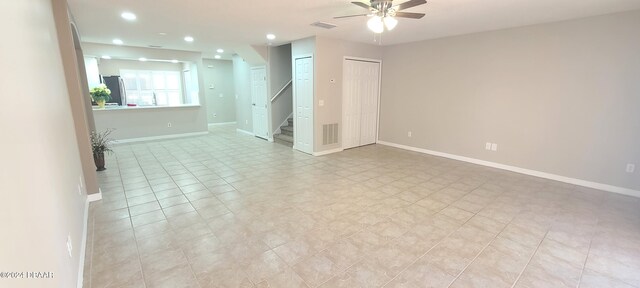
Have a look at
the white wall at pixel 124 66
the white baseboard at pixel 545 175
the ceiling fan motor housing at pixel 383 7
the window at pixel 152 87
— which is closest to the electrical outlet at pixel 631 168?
the white baseboard at pixel 545 175

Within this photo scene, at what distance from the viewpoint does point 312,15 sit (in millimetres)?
3795

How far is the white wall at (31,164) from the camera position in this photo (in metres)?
1.06

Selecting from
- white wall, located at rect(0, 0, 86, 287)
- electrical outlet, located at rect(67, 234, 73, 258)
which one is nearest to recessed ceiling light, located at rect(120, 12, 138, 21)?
white wall, located at rect(0, 0, 86, 287)

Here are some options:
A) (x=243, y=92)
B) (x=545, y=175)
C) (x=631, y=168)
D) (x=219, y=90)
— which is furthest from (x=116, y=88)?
(x=631, y=168)

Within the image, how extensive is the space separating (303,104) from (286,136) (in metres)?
1.41

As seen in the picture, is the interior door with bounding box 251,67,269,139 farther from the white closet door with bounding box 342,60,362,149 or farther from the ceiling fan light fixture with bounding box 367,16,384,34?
the ceiling fan light fixture with bounding box 367,16,384,34

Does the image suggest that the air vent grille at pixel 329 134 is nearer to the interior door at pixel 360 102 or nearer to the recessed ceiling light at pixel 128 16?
the interior door at pixel 360 102

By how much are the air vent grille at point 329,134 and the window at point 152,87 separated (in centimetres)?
592

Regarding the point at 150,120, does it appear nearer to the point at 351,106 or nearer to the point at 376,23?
the point at 351,106

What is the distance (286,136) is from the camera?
7.06 metres

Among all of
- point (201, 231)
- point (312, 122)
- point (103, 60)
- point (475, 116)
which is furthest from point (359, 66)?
point (103, 60)

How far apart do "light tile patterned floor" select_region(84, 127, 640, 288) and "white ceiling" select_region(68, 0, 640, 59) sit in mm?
2370

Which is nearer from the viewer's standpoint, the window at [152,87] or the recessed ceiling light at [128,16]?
the recessed ceiling light at [128,16]

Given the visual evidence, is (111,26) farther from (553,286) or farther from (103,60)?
(553,286)
